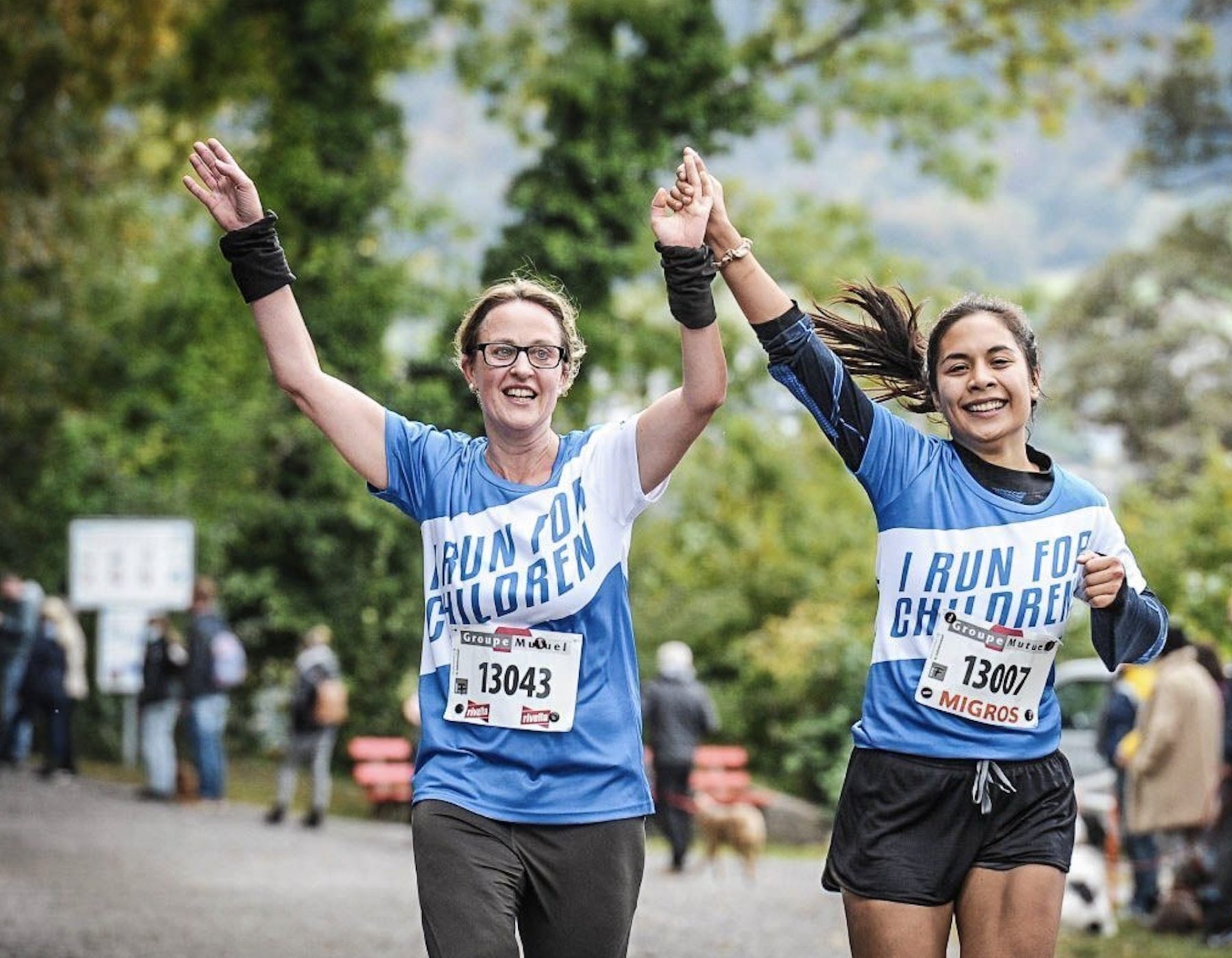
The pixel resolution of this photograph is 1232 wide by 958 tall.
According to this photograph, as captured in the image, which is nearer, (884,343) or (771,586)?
(884,343)

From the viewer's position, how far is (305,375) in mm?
4922

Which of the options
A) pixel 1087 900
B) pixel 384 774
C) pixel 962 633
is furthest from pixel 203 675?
pixel 962 633

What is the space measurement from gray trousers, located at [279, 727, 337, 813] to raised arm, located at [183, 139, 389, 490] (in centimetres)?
1406

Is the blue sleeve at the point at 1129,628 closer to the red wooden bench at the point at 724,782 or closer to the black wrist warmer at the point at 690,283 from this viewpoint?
the black wrist warmer at the point at 690,283

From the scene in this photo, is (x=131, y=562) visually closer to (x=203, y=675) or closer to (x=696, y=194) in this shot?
(x=203, y=675)

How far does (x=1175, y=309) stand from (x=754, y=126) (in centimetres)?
3308

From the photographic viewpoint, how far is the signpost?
2180 cm

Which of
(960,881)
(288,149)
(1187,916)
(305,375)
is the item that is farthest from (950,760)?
(288,149)

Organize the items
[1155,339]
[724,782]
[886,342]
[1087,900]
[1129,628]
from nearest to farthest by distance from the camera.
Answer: [1129,628] → [886,342] → [1087,900] → [724,782] → [1155,339]

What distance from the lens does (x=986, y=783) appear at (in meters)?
4.64

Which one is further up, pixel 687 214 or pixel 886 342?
pixel 687 214

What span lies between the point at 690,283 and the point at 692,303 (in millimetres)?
47

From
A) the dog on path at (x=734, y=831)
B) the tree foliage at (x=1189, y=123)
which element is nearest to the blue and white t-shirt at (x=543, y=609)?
the dog on path at (x=734, y=831)

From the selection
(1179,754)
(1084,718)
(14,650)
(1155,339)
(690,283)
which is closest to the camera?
(690,283)
